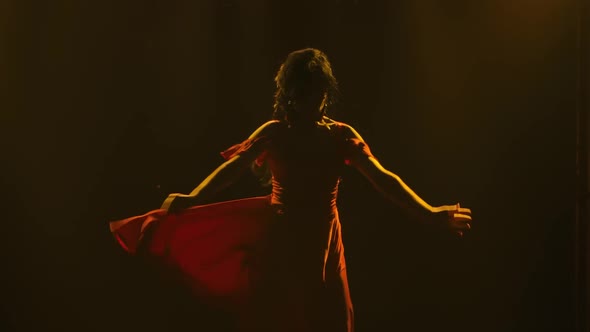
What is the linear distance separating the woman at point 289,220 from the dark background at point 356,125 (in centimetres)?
86

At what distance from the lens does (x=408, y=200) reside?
2.14 metres

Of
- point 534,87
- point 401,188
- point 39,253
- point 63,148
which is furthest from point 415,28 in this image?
point 39,253

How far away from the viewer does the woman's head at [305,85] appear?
213cm

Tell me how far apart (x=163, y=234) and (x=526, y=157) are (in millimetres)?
1880

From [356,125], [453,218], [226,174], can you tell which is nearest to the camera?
[453,218]

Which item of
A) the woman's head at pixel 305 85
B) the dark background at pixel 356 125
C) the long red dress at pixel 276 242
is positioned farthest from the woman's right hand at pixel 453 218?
the dark background at pixel 356 125

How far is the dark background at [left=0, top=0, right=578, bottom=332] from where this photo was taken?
2.99m

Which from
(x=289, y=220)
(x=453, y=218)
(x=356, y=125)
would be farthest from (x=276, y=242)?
(x=356, y=125)

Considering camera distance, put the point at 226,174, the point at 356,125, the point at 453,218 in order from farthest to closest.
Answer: the point at 356,125 → the point at 226,174 → the point at 453,218

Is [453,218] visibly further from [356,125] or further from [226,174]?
[356,125]

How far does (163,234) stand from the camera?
2178 millimetres

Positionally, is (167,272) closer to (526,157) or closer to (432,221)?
(432,221)

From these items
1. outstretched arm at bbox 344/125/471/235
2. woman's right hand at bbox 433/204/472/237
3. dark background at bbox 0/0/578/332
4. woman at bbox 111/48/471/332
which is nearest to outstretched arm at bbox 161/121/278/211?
woman at bbox 111/48/471/332

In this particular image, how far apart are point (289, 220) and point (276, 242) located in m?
0.10
